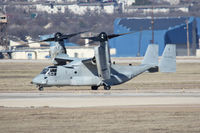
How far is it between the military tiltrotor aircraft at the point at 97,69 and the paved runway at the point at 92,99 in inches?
108

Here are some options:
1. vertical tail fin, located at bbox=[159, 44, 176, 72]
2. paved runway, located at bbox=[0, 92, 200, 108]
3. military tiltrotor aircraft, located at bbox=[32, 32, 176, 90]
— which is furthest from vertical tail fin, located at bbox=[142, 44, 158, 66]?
paved runway, located at bbox=[0, 92, 200, 108]

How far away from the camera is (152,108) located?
3262 centimetres

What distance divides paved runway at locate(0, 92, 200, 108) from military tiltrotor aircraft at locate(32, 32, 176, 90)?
8.99 ft

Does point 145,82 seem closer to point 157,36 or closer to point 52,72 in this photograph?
point 52,72

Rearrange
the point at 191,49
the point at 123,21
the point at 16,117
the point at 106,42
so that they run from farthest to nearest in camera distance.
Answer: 1. the point at 123,21
2. the point at 191,49
3. the point at 106,42
4. the point at 16,117

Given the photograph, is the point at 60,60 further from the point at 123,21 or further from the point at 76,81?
the point at 123,21

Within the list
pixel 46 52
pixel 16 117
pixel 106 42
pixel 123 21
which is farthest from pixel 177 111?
pixel 123 21

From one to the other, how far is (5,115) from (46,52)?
328ft

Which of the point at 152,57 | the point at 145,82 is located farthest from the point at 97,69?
the point at 145,82

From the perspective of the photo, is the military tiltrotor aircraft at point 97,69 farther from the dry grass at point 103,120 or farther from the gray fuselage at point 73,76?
the dry grass at point 103,120

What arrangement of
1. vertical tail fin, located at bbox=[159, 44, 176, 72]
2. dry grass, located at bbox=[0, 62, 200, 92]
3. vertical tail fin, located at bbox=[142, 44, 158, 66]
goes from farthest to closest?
dry grass, located at bbox=[0, 62, 200, 92]
vertical tail fin, located at bbox=[142, 44, 158, 66]
vertical tail fin, located at bbox=[159, 44, 176, 72]

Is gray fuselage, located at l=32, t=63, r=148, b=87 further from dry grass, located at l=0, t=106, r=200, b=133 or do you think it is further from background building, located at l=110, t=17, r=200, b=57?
background building, located at l=110, t=17, r=200, b=57

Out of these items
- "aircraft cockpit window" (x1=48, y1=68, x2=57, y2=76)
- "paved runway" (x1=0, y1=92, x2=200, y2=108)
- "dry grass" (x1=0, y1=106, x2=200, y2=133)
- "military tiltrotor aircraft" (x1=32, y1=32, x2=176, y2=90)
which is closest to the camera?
"dry grass" (x1=0, y1=106, x2=200, y2=133)

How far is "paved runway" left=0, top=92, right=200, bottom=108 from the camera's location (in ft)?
114
